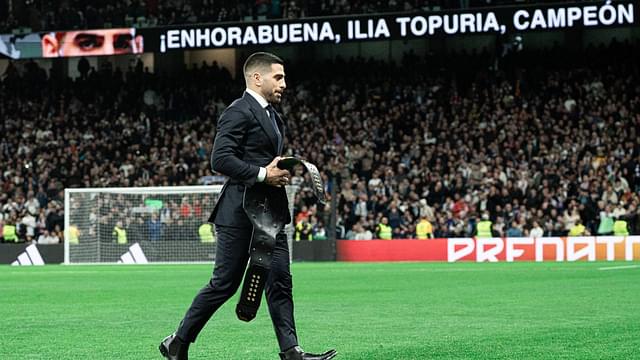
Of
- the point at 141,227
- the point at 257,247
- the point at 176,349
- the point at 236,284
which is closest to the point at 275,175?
the point at 257,247

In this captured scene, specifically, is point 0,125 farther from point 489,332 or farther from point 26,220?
point 489,332

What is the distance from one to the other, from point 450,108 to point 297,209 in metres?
6.79

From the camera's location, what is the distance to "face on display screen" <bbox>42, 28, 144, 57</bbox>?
3794 centimetres

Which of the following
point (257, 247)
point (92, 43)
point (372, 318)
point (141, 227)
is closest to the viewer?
point (257, 247)

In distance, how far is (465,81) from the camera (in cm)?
3828

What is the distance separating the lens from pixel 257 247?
6.94m

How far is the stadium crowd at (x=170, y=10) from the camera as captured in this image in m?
37.7

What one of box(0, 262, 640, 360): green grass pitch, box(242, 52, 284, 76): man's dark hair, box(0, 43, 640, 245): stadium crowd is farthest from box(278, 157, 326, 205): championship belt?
box(0, 43, 640, 245): stadium crowd

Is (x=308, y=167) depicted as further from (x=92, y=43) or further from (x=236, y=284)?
(x=92, y=43)

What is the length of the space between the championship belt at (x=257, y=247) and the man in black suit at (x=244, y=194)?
0.08 m

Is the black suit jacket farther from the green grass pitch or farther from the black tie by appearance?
the green grass pitch

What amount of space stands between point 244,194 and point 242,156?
0.80 ft

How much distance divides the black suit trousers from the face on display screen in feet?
103

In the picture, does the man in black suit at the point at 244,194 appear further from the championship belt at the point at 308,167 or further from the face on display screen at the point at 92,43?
the face on display screen at the point at 92,43
